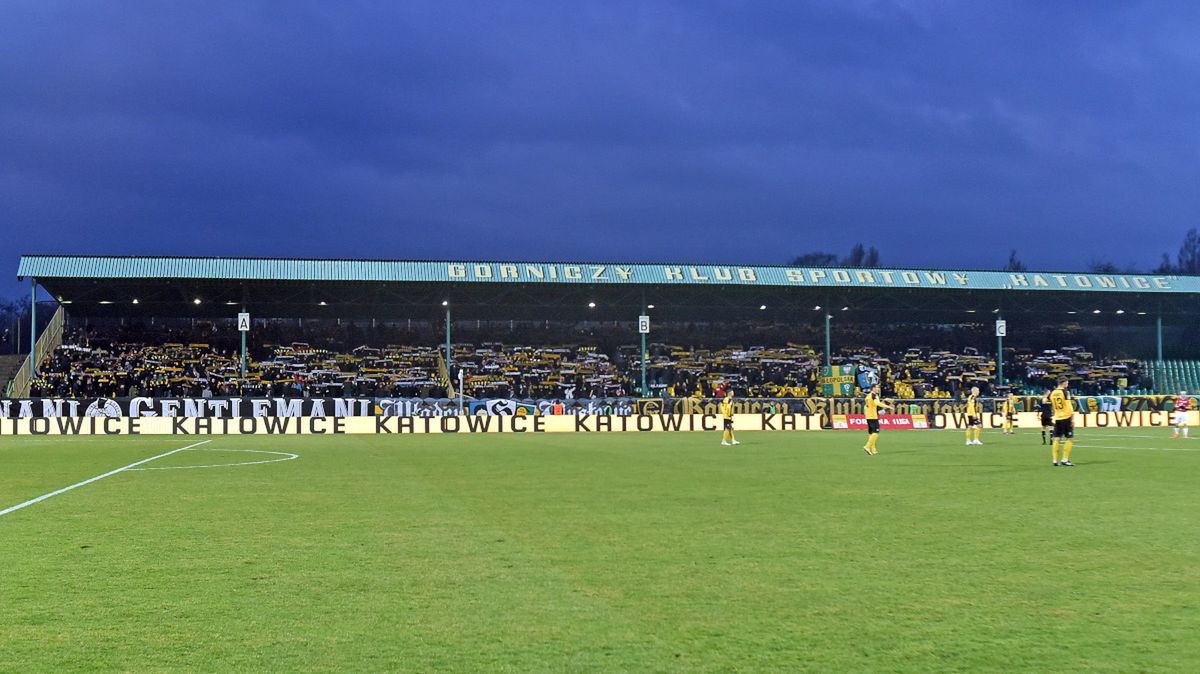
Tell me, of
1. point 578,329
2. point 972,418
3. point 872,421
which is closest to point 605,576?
point 872,421

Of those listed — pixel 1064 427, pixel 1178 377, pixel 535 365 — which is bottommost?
pixel 1064 427

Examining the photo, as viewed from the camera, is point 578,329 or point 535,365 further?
point 578,329

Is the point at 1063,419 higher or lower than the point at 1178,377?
lower

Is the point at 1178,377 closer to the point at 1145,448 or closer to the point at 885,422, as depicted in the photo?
the point at 885,422

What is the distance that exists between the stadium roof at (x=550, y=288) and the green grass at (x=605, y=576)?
119 ft

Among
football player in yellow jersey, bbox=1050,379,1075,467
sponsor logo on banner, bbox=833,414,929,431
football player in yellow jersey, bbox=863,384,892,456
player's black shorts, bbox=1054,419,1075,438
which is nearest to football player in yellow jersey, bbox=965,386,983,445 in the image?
football player in yellow jersey, bbox=863,384,892,456

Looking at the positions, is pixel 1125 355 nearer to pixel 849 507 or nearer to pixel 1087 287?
pixel 1087 287

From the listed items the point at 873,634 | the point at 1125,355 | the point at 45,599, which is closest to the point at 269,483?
the point at 45,599

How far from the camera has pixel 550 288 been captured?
195ft

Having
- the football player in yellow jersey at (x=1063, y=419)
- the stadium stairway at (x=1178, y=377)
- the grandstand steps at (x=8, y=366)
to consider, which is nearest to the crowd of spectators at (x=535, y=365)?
the grandstand steps at (x=8, y=366)

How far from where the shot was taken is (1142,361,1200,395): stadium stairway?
6669 cm

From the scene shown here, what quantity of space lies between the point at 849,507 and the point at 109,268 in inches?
1916

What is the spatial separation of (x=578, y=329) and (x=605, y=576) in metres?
64.5

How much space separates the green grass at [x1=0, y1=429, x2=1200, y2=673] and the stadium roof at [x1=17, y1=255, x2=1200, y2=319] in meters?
36.4
